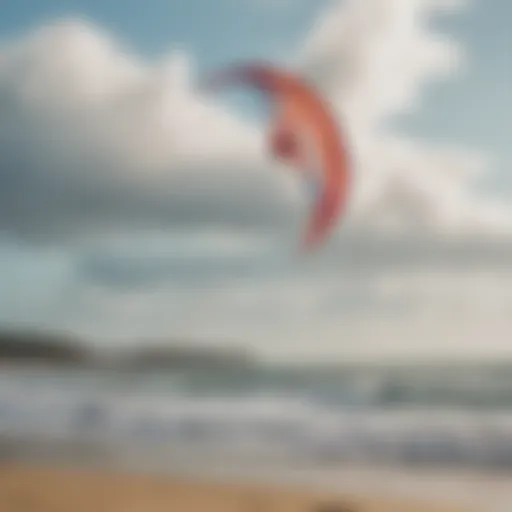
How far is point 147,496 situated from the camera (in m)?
1.17

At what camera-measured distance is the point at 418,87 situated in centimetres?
117

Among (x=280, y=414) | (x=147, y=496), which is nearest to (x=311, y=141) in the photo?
(x=280, y=414)

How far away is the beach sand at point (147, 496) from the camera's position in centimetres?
114

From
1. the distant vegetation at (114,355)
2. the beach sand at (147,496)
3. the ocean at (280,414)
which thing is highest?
the distant vegetation at (114,355)

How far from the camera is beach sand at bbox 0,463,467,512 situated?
1139mm

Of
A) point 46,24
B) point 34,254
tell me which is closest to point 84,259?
point 34,254

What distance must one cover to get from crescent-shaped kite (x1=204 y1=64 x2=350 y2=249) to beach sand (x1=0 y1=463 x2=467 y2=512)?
313 mm

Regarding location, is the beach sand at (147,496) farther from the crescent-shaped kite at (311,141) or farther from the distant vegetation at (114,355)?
the crescent-shaped kite at (311,141)

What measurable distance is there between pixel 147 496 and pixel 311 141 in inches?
19.2

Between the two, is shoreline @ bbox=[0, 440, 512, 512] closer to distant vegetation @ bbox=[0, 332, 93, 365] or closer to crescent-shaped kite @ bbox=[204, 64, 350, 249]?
distant vegetation @ bbox=[0, 332, 93, 365]

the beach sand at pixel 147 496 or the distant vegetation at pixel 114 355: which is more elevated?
the distant vegetation at pixel 114 355

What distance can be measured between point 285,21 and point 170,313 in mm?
400

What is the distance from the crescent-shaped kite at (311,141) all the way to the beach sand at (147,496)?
1.03ft

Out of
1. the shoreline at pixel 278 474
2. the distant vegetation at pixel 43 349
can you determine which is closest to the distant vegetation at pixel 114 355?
the distant vegetation at pixel 43 349
